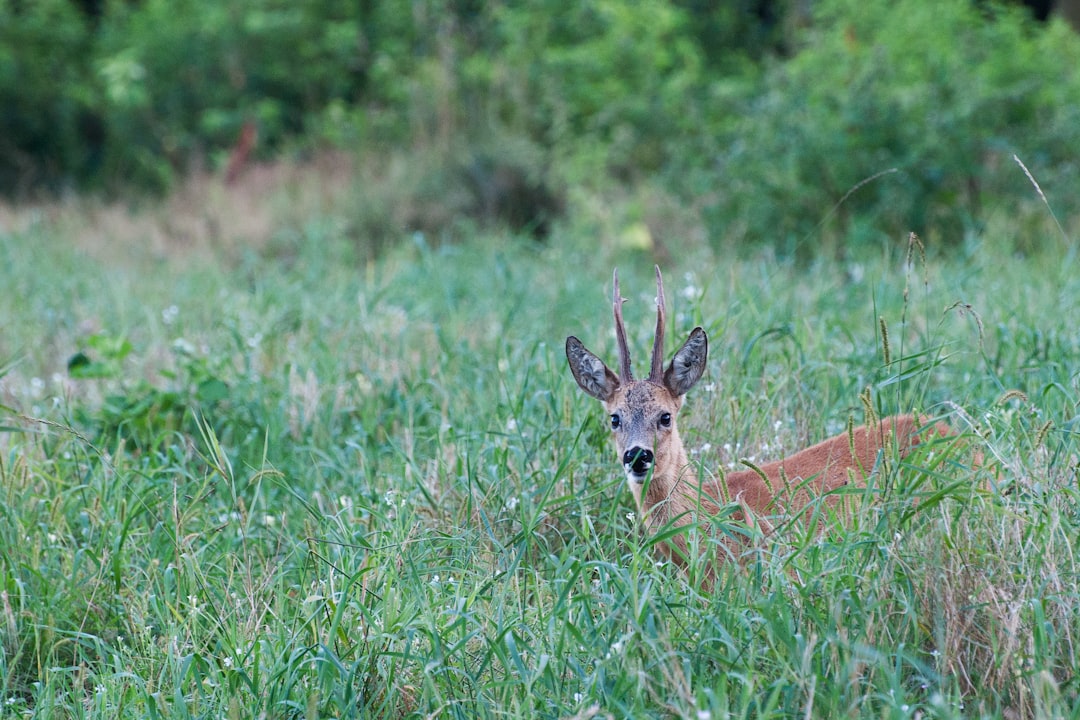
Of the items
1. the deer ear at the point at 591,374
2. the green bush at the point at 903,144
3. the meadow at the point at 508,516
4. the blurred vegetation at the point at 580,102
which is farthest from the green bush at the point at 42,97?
the deer ear at the point at 591,374

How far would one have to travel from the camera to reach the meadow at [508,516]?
289 centimetres

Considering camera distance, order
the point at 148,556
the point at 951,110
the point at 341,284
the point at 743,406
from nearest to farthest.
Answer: the point at 148,556, the point at 743,406, the point at 341,284, the point at 951,110

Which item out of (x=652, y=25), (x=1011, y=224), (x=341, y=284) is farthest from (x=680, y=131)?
(x=341, y=284)

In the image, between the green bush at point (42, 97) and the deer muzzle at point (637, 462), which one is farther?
the green bush at point (42, 97)

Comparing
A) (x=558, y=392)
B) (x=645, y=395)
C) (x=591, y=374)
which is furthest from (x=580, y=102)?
(x=645, y=395)

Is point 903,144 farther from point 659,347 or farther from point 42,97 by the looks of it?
point 42,97

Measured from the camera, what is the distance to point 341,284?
7.09 meters

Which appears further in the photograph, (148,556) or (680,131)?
(680,131)

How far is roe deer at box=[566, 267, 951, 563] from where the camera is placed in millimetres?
3705

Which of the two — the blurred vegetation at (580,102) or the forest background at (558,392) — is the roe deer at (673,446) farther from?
the blurred vegetation at (580,102)

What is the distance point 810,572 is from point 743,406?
1.48 meters

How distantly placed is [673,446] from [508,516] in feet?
1.89

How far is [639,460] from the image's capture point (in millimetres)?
3703

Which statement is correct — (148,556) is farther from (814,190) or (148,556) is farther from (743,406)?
(814,190)
